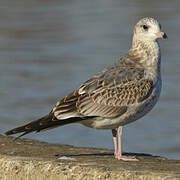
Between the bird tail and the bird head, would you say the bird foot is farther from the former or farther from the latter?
the bird head

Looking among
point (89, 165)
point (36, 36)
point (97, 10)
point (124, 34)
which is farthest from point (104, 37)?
point (89, 165)

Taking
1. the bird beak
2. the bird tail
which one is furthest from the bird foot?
the bird beak

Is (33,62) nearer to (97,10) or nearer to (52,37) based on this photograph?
(52,37)

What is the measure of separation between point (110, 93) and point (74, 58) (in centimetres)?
912

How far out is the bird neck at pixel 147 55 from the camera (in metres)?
9.04

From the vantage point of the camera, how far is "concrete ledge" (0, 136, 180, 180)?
7.30m

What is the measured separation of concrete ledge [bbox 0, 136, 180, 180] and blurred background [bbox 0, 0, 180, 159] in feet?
12.0

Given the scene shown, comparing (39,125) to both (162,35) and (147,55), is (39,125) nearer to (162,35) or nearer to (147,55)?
(147,55)

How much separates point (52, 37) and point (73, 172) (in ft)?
45.2

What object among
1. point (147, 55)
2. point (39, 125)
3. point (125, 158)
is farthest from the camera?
point (147, 55)

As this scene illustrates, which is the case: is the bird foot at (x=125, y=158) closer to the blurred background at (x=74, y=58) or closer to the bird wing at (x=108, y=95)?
the bird wing at (x=108, y=95)

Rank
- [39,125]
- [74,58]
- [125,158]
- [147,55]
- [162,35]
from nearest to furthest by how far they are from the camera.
Answer: 1. [39,125]
2. [125,158]
3. [162,35]
4. [147,55]
5. [74,58]

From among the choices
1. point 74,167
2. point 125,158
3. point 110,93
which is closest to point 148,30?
point 110,93

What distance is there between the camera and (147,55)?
9141 mm
